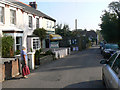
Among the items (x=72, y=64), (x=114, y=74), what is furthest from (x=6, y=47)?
(x=114, y=74)

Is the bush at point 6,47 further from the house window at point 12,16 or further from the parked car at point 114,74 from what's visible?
the parked car at point 114,74

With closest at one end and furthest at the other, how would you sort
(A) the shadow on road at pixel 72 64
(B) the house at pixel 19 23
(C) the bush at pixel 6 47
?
1. (A) the shadow on road at pixel 72 64
2. (C) the bush at pixel 6 47
3. (B) the house at pixel 19 23

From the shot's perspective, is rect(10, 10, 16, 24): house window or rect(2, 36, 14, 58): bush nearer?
rect(2, 36, 14, 58): bush

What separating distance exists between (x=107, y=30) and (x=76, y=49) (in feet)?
31.3

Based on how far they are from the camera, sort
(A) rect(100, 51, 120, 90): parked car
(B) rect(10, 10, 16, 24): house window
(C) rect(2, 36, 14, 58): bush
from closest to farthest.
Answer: (A) rect(100, 51, 120, 90): parked car < (C) rect(2, 36, 14, 58): bush < (B) rect(10, 10, 16, 24): house window

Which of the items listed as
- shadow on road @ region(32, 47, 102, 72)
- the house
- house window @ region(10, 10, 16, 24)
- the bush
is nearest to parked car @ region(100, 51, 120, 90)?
shadow on road @ region(32, 47, 102, 72)

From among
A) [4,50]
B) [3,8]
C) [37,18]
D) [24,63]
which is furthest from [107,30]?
[24,63]

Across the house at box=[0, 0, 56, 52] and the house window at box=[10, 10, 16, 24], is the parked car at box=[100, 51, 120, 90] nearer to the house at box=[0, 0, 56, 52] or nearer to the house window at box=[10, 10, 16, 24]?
the house at box=[0, 0, 56, 52]

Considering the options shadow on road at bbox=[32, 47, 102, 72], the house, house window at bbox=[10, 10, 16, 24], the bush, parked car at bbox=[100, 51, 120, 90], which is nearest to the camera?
parked car at bbox=[100, 51, 120, 90]

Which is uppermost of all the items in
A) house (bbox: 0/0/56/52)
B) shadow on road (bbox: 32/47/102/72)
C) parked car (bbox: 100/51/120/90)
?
house (bbox: 0/0/56/52)

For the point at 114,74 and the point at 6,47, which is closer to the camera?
the point at 114,74

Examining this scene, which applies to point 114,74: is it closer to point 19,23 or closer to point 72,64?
point 72,64

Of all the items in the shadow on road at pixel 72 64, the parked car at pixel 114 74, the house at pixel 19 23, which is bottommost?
the shadow on road at pixel 72 64

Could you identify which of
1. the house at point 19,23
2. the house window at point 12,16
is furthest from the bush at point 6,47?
the house window at point 12,16
